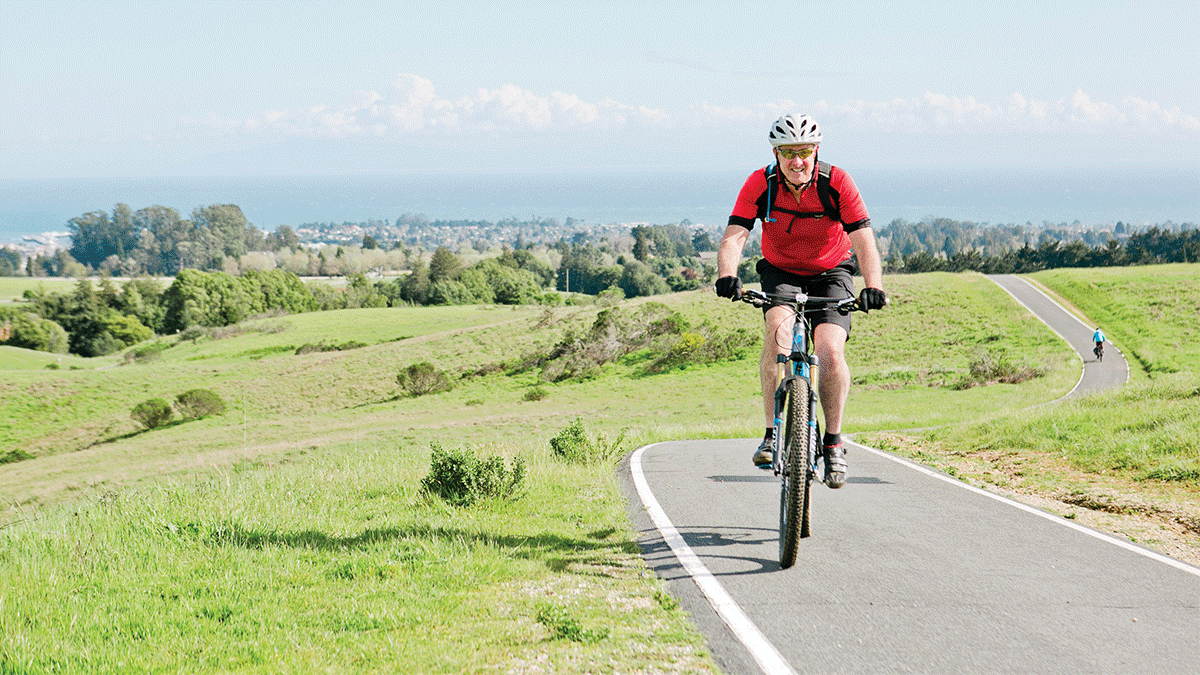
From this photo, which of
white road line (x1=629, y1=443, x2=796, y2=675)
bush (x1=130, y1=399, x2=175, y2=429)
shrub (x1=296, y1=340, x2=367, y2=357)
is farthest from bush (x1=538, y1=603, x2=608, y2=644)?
shrub (x1=296, y1=340, x2=367, y2=357)

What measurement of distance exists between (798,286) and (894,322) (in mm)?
62864

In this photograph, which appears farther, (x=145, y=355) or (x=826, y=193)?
(x=145, y=355)

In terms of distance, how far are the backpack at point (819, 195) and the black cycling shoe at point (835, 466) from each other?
1584 millimetres

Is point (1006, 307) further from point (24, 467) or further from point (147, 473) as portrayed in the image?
point (24, 467)

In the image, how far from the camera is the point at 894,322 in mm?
64562

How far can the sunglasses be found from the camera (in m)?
5.39

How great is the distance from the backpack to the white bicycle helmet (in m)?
0.22

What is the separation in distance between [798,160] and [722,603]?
2.89 metres

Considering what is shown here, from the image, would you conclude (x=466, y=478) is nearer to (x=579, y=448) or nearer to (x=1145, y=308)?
(x=579, y=448)

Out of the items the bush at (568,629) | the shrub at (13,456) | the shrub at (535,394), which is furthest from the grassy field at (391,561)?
the shrub at (13,456)

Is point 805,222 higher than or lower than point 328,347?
higher

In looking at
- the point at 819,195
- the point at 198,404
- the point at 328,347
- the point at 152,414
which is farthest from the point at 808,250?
the point at 328,347

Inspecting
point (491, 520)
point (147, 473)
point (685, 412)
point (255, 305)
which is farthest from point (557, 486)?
point (255, 305)

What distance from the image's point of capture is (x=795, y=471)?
5.07 m
